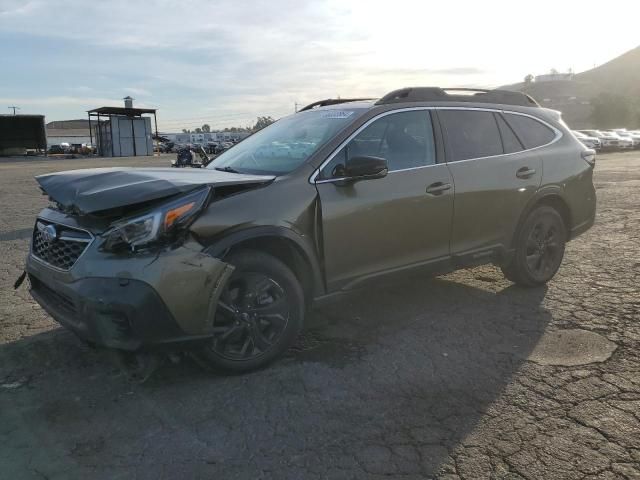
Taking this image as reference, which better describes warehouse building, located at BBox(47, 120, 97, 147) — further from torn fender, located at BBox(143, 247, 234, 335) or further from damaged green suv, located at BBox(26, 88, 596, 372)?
torn fender, located at BBox(143, 247, 234, 335)

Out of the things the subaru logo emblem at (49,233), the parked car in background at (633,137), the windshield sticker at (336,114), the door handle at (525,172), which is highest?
the parked car in background at (633,137)

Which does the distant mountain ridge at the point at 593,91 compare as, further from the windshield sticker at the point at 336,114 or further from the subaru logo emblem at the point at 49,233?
the subaru logo emblem at the point at 49,233

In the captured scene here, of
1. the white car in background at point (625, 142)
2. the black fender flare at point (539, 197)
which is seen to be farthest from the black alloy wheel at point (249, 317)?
the white car in background at point (625, 142)

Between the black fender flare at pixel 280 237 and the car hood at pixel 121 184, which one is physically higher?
the car hood at pixel 121 184

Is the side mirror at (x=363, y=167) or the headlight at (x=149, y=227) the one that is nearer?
the headlight at (x=149, y=227)

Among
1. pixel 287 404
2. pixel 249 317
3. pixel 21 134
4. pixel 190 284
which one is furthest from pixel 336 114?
pixel 21 134

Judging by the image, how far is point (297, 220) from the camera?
12.1 feet

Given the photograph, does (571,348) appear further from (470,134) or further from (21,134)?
(21,134)

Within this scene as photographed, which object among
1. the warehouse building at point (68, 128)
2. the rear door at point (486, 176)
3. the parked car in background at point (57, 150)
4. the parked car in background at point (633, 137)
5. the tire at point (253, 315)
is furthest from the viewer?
the warehouse building at point (68, 128)

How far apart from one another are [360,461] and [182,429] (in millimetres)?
1014

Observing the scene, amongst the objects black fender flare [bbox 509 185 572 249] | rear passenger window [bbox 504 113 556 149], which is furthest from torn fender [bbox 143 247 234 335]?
rear passenger window [bbox 504 113 556 149]

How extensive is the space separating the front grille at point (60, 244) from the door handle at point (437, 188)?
2.53 m

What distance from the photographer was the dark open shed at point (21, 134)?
1827 inches

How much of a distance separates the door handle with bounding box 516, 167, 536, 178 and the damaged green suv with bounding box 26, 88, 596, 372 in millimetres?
14
